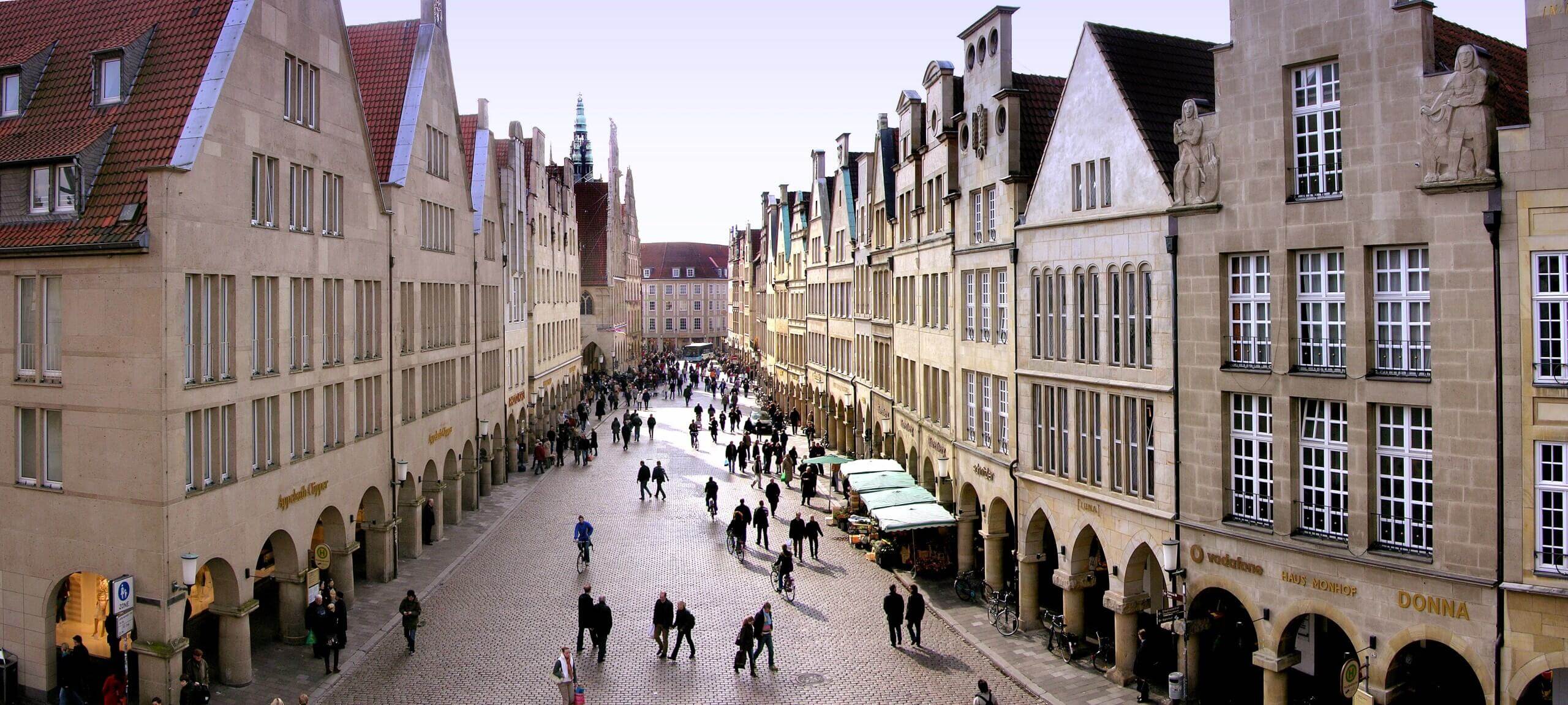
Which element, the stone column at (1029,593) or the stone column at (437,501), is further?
the stone column at (437,501)

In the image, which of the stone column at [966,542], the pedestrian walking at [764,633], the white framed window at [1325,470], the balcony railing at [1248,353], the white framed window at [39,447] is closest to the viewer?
the white framed window at [1325,470]

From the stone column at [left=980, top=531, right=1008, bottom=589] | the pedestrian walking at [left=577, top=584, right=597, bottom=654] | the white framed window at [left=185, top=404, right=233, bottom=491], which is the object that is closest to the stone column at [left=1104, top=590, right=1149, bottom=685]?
the stone column at [left=980, top=531, right=1008, bottom=589]

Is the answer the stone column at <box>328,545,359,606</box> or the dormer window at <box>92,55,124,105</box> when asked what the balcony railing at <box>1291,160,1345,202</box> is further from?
the stone column at <box>328,545,359,606</box>

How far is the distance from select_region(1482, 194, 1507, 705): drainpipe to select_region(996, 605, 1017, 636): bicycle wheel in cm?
1039

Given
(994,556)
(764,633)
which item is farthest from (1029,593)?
(764,633)

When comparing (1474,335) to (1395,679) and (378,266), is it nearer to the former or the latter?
(1395,679)

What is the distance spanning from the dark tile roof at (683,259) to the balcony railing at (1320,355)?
13873 centimetres

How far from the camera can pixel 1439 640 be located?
15.2 meters

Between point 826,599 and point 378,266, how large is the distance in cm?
1401

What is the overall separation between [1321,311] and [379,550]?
2241 centimetres

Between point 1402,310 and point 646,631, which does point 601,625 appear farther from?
point 1402,310

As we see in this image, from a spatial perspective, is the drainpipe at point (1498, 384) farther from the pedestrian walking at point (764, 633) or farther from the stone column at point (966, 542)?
the stone column at point (966, 542)

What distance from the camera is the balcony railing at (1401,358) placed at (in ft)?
51.2

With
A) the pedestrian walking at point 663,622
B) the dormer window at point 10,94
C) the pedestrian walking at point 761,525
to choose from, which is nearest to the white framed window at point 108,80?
the dormer window at point 10,94
